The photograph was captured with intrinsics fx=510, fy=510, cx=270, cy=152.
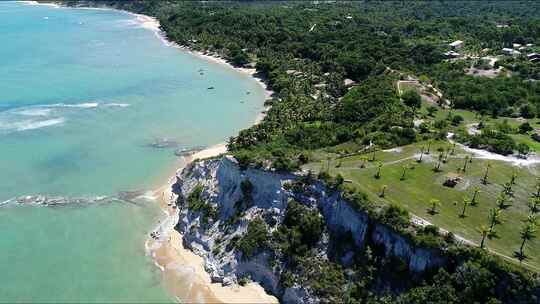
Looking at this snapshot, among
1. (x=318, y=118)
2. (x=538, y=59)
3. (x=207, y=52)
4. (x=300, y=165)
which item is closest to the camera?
(x=300, y=165)

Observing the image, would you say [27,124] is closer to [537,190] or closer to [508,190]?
[508,190]

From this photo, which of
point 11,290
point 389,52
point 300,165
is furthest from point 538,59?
point 11,290

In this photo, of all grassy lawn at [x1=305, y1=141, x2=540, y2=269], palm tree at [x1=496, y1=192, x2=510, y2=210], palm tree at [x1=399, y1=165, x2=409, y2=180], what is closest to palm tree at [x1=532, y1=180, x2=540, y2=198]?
grassy lawn at [x1=305, y1=141, x2=540, y2=269]

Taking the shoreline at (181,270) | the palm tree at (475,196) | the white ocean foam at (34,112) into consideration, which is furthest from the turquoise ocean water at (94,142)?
the palm tree at (475,196)

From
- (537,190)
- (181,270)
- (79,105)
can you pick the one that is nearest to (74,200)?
(181,270)

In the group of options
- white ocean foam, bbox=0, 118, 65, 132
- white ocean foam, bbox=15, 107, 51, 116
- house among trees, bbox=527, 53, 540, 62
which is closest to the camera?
white ocean foam, bbox=0, 118, 65, 132

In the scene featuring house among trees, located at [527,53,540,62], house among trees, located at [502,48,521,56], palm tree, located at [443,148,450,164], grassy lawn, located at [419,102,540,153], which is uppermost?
house among trees, located at [527,53,540,62]

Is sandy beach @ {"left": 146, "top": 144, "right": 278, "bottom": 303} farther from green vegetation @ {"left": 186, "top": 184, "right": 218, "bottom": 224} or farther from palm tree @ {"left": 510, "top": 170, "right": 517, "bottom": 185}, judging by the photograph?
palm tree @ {"left": 510, "top": 170, "right": 517, "bottom": 185}

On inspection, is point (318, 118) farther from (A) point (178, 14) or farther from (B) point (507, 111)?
(A) point (178, 14)
